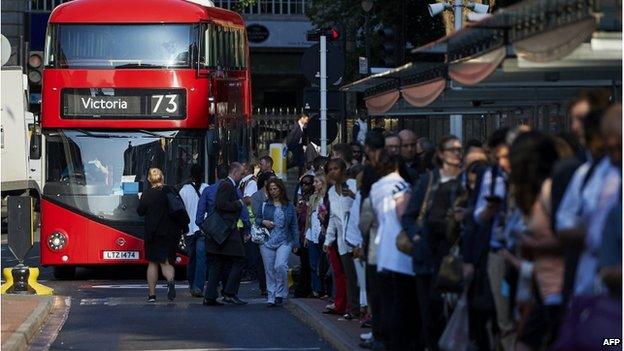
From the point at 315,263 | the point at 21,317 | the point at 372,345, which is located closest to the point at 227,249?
the point at 315,263

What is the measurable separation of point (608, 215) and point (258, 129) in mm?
31505

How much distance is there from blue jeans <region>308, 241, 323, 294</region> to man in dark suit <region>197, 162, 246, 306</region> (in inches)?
35.9

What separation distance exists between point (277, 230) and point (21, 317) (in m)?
3.81

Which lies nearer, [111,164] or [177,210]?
[177,210]

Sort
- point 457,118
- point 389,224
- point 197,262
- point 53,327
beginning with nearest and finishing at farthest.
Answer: point 389,224 < point 53,327 < point 197,262 < point 457,118

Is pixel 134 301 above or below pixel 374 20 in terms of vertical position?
below

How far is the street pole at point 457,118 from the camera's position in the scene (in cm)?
2251

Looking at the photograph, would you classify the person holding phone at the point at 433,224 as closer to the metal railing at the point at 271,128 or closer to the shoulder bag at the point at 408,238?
the shoulder bag at the point at 408,238

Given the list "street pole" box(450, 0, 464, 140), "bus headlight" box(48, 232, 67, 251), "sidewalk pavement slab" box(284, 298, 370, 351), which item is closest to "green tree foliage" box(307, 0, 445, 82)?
"street pole" box(450, 0, 464, 140)

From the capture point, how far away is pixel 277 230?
19.8m

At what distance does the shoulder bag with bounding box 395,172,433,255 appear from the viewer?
11328 mm

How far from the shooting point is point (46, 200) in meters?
24.3

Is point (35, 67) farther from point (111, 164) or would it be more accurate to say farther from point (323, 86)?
point (323, 86)

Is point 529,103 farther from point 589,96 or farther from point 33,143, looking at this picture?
point 33,143
